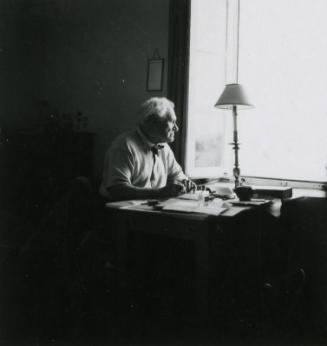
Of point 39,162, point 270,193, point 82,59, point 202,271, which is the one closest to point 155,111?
point 270,193

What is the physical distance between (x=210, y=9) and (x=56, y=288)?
2.55m

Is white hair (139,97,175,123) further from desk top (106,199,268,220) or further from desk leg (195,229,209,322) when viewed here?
desk leg (195,229,209,322)

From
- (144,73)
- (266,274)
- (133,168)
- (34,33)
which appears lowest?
(266,274)

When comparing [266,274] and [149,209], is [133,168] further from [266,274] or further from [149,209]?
[266,274]

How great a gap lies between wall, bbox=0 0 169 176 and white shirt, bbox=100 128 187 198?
1.29m

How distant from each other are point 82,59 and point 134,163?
2497 millimetres

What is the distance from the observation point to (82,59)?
4.69 metres

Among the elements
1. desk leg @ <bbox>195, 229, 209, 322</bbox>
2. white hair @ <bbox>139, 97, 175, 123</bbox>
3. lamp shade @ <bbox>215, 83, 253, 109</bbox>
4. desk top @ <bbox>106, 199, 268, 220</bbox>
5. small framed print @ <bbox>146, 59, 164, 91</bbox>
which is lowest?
desk leg @ <bbox>195, 229, 209, 322</bbox>

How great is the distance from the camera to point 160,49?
13.0 ft

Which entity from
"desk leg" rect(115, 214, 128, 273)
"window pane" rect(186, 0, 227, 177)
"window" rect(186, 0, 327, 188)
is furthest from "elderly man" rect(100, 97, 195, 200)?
"window pane" rect(186, 0, 227, 177)

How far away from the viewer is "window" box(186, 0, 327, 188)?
10.7 feet

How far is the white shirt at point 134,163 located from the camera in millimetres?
2523

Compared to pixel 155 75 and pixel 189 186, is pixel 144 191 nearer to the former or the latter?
pixel 189 186

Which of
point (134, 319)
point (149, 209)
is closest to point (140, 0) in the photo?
point (149, 209)
